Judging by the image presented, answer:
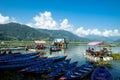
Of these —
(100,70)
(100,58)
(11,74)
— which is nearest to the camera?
(100,70)

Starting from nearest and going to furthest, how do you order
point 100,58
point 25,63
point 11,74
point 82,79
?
point 82,79
point 11,74
point 25,63
point 100,58

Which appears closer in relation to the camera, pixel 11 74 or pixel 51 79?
pixel 51 79

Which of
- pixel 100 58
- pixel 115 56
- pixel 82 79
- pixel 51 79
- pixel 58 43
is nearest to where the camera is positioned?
pixel 51 79

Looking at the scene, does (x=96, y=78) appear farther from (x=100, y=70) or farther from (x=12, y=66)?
(x=12, y=66)

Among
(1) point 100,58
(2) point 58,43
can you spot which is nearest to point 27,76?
(1) point 100,58

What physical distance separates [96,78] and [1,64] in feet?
62.4

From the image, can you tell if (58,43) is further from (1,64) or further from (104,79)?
(104,79)

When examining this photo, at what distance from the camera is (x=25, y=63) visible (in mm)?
39438

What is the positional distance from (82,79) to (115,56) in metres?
36.6

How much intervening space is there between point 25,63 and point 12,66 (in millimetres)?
4117

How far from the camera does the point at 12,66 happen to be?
35750 millimetres

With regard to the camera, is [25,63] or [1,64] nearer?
[1,64]

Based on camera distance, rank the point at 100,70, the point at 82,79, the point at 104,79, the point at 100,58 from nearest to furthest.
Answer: the point at 104,79, the point at 82,79, the point at 100,70, the point at 100,58

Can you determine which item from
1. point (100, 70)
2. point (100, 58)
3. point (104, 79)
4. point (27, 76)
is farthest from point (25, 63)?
point (100, 58)
